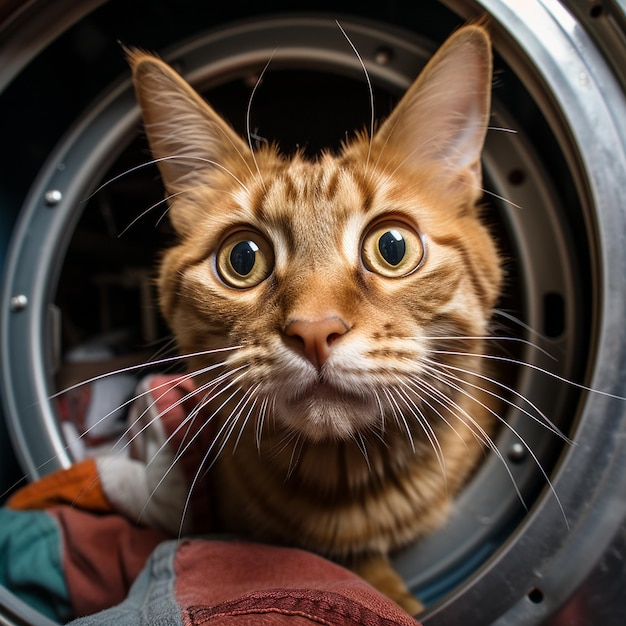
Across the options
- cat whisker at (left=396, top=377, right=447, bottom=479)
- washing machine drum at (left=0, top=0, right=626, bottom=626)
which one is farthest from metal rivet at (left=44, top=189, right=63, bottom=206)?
cat whisker at (left=396, top=377, right=447, bottom=479)

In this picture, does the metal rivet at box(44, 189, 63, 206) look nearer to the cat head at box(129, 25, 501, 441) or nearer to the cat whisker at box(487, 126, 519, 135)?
the cat head at box(129, 25, 501, 441)

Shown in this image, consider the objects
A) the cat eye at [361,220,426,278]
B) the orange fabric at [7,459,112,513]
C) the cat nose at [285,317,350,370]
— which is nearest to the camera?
the cat nose at [285,317,350,370]

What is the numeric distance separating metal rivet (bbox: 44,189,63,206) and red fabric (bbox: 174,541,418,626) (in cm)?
69

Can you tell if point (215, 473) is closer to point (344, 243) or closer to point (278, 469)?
point (278, 469)

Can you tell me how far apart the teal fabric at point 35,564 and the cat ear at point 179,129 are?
0.65 m

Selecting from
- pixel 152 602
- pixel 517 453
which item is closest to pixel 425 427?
pixel 517 453

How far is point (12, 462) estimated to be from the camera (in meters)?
1.08

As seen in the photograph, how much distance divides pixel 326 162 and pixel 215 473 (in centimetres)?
60

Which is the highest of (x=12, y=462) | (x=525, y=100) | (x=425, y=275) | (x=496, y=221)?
(x=525, y=100)

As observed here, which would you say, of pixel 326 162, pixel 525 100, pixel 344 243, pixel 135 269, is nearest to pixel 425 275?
pixel 344 243

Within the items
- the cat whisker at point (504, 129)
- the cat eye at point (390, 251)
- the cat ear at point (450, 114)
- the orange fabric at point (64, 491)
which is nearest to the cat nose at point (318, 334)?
the cat eye at point (390, 251)

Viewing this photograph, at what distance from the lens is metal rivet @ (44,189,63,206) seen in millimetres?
1028

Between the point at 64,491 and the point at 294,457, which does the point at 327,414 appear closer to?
the point at 294,457

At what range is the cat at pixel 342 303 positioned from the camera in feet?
2.08
